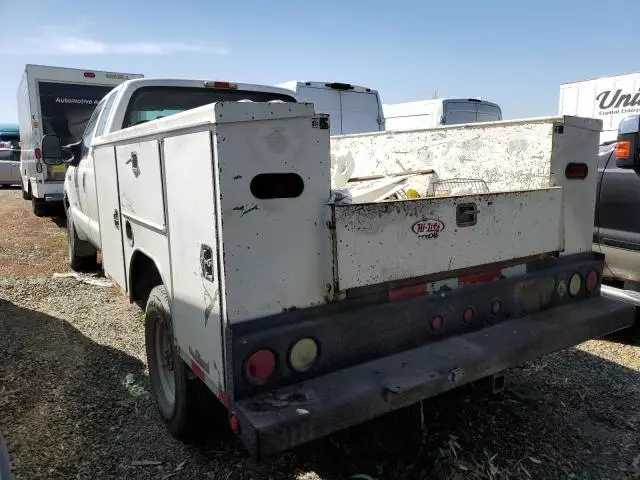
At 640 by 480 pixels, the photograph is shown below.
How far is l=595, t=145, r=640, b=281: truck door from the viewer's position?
4.20m

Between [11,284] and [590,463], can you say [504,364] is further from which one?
[11,284]

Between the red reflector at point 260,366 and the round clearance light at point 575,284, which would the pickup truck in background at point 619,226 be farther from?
the red reflector at point 260,366

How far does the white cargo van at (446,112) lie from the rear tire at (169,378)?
413 inches

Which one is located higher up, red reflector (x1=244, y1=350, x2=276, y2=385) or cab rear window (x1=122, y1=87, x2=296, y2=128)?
cab rear window (x1=122, y1=87, x2=296, y2=128)

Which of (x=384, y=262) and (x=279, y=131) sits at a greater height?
(x=279, y=131)

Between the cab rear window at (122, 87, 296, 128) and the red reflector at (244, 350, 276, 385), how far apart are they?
8.59ft

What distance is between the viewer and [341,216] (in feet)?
7.25

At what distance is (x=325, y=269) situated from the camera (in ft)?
7.34

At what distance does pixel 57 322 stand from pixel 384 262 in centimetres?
381

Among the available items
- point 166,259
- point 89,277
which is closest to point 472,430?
point 166,259

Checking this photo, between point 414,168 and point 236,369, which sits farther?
point 414,168

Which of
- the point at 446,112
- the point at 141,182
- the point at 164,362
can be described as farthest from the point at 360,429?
the point at 446,112

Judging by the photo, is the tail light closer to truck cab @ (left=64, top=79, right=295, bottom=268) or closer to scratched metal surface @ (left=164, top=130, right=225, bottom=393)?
scratched metal surface @ (left=164, top=130, right=225, bottom=393)

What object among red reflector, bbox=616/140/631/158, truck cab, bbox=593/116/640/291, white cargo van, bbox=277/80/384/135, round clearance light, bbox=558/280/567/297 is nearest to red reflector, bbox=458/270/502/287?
round clearance light, bbox=558/280/567/297
